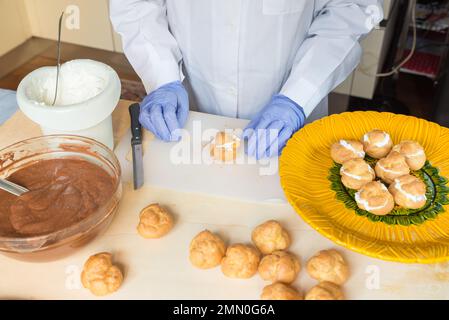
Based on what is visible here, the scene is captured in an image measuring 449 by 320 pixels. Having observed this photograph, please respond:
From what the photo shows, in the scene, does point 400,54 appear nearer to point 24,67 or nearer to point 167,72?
point 167,72

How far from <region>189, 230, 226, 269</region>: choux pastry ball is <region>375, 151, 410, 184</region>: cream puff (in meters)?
0.36

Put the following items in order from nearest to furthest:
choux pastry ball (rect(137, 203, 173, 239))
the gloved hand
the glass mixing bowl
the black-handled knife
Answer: the glass mixing bowl → choux pastry ball (rect(137, 203, 173, 239)) → the black-handled knife → the gloved hand

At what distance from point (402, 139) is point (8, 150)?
2.80 feet

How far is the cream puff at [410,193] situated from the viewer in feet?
2.75


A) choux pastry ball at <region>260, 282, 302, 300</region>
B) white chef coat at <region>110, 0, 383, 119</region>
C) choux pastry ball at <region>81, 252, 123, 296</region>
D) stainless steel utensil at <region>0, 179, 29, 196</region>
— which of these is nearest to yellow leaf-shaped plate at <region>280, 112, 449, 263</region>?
choux pastry ball at <region>260, 282, 302, 300</region>

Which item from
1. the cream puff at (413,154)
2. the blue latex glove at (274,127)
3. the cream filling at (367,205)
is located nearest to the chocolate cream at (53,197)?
the blue latex glove at (274,127)

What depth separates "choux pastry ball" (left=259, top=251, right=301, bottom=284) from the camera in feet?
2.58

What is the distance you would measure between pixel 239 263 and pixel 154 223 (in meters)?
0.18

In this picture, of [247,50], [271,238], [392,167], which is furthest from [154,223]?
[247,50]

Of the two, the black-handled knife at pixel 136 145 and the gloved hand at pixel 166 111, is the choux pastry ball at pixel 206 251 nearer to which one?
the black-handled knife at pixel 136 145

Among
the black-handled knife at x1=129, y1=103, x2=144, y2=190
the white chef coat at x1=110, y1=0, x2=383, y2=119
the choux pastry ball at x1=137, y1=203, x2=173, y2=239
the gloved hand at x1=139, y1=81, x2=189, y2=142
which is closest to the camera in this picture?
the choux pastry ball at x1=137, y1=203, x2=173, y2=239

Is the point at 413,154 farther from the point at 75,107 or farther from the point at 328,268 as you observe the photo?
the point at 75,107

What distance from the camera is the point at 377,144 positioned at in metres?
0.95

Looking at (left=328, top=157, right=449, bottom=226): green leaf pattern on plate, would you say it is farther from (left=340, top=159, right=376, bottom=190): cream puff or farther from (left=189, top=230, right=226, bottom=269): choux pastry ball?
(left=189, top=230, right=226, bottom=269): choux pastry ball
